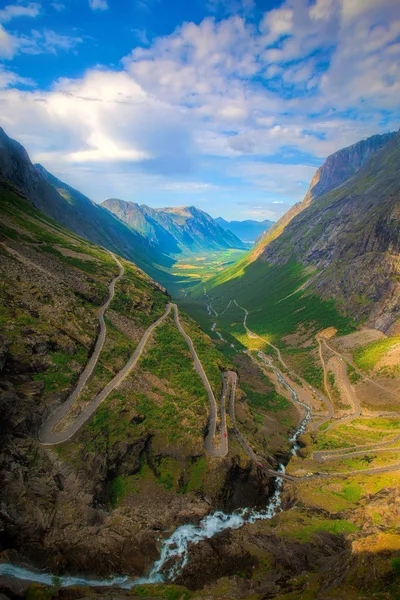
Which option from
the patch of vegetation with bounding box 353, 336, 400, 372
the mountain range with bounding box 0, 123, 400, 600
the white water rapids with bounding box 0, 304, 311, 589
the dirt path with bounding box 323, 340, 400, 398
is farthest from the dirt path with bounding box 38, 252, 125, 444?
the patch of vegetation with bounding box 353, 336, 400, 372

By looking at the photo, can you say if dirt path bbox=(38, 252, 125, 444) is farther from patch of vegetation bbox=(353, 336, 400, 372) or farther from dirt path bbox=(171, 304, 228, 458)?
patch of vegetation bbox=(353, 336, 400, 372)

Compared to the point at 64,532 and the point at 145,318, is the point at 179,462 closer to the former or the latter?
the point at 64,532

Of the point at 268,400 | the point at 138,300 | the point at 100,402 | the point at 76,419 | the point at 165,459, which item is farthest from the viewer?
the point at 268,400

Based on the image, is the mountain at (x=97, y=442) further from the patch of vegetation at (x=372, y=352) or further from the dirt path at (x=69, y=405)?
the patch of vegetation at (x=372, y=352)

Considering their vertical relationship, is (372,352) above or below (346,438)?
above

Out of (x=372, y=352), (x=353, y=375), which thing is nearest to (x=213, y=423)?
(x=353, y=375)

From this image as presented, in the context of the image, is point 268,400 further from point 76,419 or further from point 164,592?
point 164,592

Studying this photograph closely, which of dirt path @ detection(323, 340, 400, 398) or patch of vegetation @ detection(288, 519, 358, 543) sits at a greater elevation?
dirt path @ detection(323, 340, 400, 398)

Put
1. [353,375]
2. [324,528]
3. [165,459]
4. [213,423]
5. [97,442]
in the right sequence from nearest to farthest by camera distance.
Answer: [324,528], [97,442], [165,459], [213,423], [353,375]
